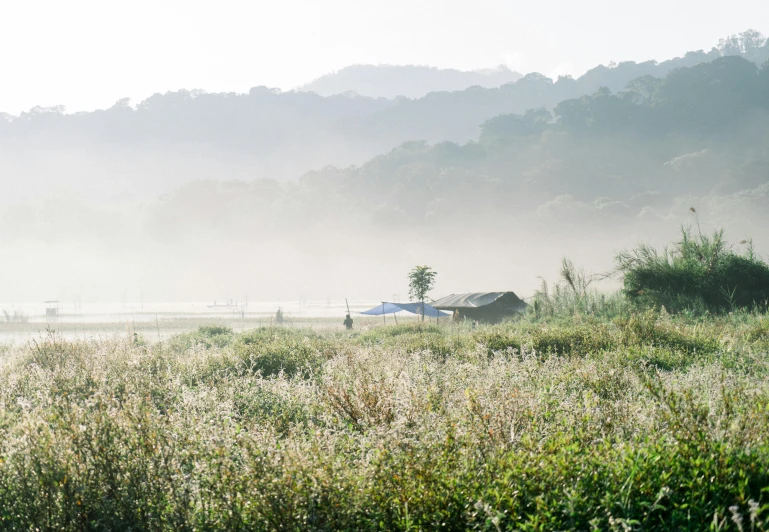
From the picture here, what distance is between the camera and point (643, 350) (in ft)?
32.5

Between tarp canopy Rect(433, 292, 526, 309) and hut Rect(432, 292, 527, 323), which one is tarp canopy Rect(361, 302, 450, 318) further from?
hut Rect(432, 292, 527, 323)

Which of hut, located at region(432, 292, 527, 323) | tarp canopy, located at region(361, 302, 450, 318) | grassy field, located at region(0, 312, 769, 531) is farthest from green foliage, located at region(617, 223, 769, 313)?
tarp canopy, located at region(361, 302, 450, 318)

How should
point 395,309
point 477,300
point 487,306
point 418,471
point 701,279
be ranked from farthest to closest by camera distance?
point 395,309
point 477,300
point 487,306
point 701,279
point 418,471

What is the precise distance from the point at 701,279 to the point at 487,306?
47.6 ft

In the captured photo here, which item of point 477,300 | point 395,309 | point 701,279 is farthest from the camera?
point 395,309

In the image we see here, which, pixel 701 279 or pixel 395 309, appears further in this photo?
pixel 395 309

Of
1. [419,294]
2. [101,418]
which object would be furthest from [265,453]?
[419,294]

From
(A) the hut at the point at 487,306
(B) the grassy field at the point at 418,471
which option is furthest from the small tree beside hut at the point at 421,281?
(B) the grassy field at the point at 418,471

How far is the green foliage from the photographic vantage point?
756 inches

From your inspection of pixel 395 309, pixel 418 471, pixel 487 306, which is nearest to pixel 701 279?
pixel 487 306

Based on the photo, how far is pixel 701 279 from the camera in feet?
64.2

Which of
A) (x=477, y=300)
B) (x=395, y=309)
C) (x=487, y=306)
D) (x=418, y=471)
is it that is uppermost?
(x=477, y=300)

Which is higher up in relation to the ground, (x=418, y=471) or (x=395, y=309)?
(x=418, y=471)

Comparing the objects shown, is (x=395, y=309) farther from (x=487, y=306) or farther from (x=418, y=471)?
(x=418, y=471)
